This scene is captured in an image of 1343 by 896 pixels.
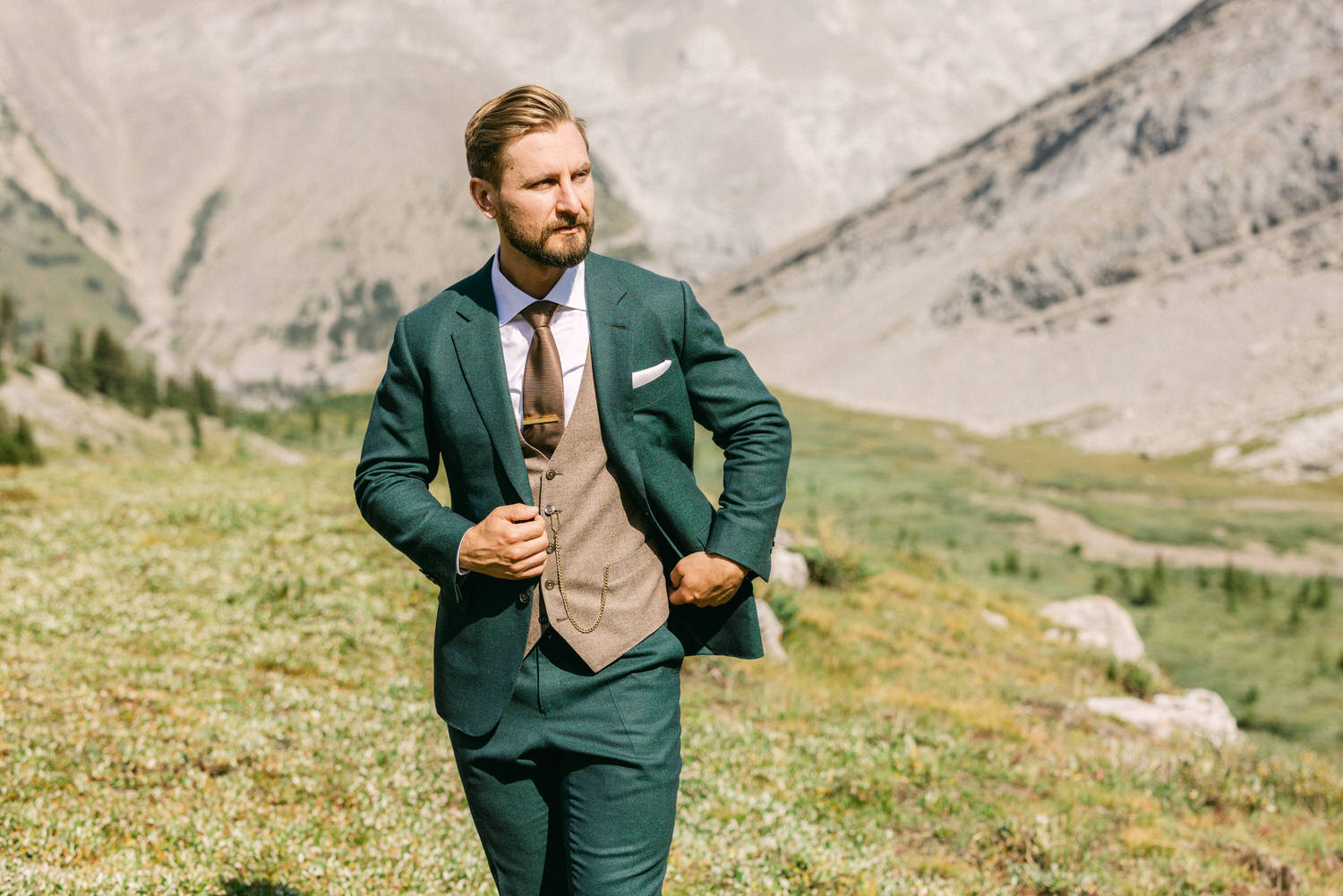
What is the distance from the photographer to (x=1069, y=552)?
36.2 m

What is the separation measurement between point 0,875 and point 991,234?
149 m

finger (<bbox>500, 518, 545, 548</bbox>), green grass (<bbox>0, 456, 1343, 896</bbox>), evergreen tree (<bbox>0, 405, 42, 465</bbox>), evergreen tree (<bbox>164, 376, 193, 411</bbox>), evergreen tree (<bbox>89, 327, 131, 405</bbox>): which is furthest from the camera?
evergreen tree (<bbox>164, 376, 193, 411</bbox>)

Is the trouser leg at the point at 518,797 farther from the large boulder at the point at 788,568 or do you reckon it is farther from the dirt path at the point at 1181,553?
the dirt path at the point at 1181,553

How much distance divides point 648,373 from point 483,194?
0.99m

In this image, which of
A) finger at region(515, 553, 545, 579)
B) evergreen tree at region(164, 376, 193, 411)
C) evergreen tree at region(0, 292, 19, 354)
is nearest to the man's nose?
finger at region(515, 553, 545, 579)

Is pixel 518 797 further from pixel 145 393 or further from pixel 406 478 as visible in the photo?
pixel 145 393

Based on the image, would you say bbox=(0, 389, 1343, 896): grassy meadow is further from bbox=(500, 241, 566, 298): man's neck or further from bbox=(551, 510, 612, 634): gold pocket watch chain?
bbox=(500, 241, 566, 298): man's neck

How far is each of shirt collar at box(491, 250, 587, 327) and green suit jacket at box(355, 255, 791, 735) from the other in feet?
0.15

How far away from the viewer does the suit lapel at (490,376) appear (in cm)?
342

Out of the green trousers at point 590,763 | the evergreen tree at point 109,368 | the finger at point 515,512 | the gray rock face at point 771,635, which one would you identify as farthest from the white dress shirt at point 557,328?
the evergreen tree at point 109,368

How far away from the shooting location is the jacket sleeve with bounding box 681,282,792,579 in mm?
3469

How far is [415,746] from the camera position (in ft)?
25.9

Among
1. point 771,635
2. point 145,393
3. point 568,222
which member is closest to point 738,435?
point 568,222

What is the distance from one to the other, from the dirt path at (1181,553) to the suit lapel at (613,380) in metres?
Result: 35.5
